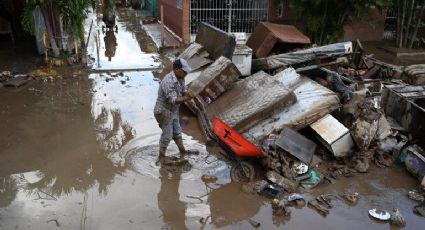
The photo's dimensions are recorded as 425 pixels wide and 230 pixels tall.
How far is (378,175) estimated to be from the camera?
6.45 metres

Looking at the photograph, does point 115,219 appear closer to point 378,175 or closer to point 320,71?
point 378,175

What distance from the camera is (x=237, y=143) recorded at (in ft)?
20.0

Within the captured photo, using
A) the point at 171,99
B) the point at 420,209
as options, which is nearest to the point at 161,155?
the point at 171,99

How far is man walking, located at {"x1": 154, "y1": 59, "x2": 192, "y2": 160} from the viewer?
6020mm

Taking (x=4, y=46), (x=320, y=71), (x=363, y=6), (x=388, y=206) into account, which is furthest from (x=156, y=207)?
(x=4, y=46)

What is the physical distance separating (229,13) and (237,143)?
10962mm

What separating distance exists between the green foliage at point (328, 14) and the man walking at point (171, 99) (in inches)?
327

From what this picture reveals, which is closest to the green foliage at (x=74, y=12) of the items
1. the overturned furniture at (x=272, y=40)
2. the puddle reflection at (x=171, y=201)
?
the overturned furniture at (x=272, y=40)

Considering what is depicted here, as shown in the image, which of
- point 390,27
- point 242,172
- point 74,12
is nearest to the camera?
point 242,172

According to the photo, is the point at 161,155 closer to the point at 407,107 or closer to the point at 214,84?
the point at 214,84

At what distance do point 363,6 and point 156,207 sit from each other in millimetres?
10735

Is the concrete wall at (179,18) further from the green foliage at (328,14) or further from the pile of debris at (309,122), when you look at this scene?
the pile of debris at (309,122)

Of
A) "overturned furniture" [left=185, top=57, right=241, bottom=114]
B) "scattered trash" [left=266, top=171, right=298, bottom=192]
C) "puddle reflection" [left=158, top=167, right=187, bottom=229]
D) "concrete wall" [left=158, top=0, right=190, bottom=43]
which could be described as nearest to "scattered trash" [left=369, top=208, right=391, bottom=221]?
"scattered trash" [left=266, top=171, right=298, bottom=192]

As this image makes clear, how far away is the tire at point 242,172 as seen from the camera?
6.10 meters
